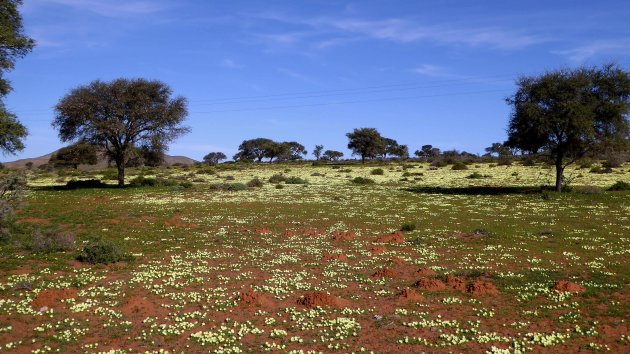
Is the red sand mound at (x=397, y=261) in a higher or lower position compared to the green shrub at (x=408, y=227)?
lower

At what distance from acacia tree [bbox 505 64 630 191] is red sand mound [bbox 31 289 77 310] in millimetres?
41574

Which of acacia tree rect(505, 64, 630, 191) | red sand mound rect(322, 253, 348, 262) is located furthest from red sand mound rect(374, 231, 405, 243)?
acacia tree rect(505, 64, 630, 191)

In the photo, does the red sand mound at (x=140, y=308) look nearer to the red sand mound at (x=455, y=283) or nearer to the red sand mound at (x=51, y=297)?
the red sand mound at (x=51, y=297)

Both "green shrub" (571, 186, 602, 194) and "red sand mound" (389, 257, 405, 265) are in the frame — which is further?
"green shrub" (571, 186, 602, 194)

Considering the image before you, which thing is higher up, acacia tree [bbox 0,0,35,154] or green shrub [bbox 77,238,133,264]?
acacia tree [bbox 0,0,35,154]

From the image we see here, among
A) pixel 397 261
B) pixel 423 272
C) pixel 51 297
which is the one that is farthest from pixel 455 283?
pixel 51 297

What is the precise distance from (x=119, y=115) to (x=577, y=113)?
4679 cm

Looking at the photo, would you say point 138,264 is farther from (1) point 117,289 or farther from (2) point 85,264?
(1) point 117,289

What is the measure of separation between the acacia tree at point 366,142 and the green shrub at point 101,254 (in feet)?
339

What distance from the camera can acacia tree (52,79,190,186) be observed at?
50.9m

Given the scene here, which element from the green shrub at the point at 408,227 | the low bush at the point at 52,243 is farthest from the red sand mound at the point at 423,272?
the low bush at the point at 52,243

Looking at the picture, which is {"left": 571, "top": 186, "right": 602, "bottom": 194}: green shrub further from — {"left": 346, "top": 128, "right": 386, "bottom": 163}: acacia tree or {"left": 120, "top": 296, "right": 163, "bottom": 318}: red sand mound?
{"left": 346, "top": 128, "right": 386, "bottom": 163}: acacia tree

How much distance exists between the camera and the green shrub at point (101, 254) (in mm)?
19378

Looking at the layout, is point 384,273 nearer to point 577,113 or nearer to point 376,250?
point 376,250
